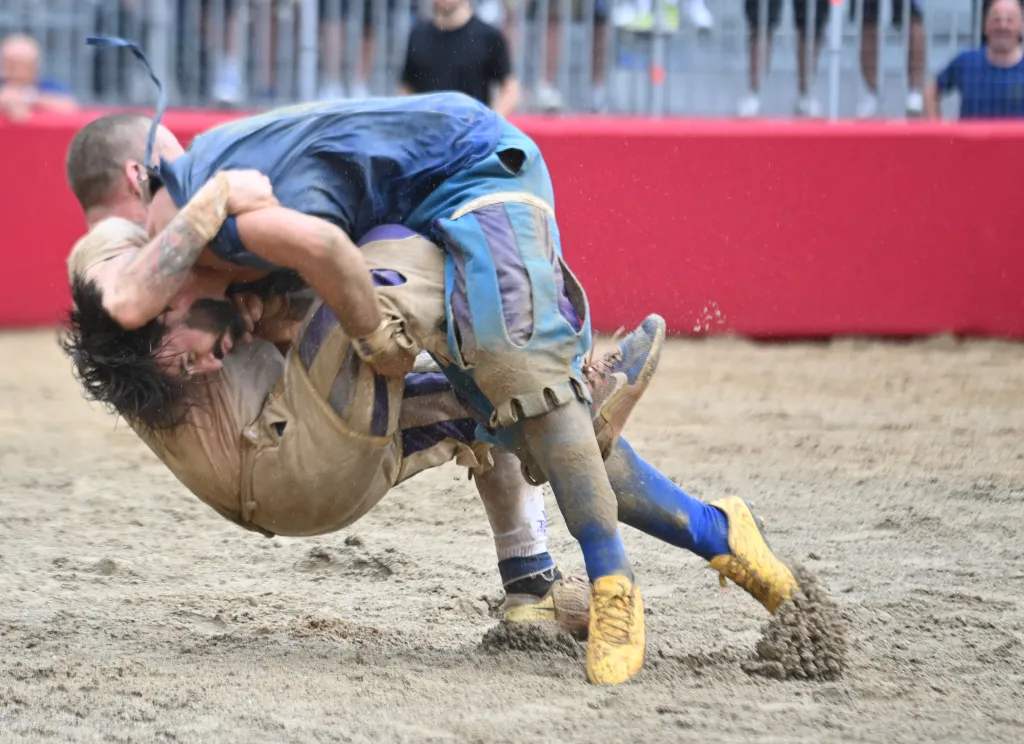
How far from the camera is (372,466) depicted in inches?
137

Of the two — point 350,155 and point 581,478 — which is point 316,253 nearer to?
point 350,155

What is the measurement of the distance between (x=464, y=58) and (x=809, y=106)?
1.95 meters

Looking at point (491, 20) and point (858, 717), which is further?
point (491, 20)

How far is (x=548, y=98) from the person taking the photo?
29.2ft

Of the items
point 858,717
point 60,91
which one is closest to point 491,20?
point 60,91

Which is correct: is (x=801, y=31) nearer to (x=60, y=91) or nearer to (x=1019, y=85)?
(x=1019, y=85)

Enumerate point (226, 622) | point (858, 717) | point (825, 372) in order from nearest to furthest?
point (858, 717) → point (226, 622) → point (825, 372)

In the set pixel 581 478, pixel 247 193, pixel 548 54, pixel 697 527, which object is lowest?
pixel 697 527

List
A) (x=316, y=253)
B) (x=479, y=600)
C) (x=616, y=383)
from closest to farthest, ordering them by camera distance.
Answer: (x=316, y=253) < (x=616, y=383) < (x=479, y=600)

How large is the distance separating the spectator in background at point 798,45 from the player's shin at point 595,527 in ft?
18.3

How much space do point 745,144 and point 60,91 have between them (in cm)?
406

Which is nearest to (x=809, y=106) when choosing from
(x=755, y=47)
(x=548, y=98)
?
(x=755, y=47)

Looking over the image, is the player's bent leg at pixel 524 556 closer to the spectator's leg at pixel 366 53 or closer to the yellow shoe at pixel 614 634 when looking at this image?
the yellow shoe at pixel 614 634

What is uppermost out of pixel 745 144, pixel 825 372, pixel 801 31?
pixel 801 31
